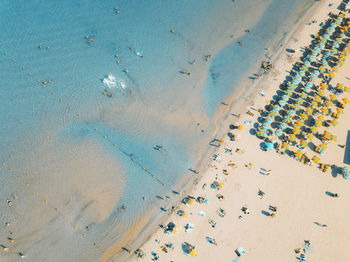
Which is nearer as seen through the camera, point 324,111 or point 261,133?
point 261,133

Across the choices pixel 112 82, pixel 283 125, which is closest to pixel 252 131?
pixel 283 125

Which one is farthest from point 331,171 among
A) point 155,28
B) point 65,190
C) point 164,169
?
point 65,190

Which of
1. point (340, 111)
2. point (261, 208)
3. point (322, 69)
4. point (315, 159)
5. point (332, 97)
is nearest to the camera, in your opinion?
point (261, 208)

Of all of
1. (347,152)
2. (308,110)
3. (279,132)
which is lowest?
(347,152)

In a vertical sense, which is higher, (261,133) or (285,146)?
(261,133)

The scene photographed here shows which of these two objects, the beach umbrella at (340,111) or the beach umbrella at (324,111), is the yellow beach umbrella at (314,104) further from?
the beach umbrella at (340,111)

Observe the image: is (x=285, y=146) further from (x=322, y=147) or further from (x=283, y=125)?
(x=322, y=147)
